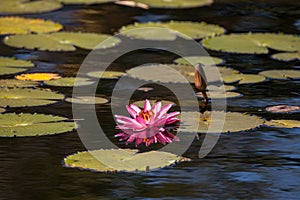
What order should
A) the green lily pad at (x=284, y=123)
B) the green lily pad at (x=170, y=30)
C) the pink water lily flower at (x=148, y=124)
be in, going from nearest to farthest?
the pink water lily flower at (x=148, y=124) → the green lily pad at (x=284, y=123) → the green lily pad at (x=170, y=30)

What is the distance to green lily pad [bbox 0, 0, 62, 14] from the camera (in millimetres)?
4906

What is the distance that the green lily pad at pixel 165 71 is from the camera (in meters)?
3.57

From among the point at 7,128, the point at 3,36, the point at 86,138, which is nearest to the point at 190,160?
the point at 86,138

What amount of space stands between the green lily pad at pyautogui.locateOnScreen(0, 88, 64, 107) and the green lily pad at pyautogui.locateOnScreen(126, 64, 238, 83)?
1.54 feet

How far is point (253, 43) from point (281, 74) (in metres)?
0.59

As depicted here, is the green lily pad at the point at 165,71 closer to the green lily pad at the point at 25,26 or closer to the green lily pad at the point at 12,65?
the green lily pad at the point at 12,65

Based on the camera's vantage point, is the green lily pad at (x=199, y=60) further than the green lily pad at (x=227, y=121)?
Yes

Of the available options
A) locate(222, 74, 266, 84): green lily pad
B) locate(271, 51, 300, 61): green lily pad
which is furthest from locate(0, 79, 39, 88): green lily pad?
locate(271, 51, 300, 61): green lily pad

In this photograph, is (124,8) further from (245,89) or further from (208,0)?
(245,89)

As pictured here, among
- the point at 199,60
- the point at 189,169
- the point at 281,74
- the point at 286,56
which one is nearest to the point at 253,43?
the point at 286,56

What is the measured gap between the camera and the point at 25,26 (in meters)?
4.49

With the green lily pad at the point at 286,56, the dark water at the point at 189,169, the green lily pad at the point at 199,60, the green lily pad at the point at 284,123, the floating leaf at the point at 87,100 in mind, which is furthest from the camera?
the green lily pad at the point at 286,56

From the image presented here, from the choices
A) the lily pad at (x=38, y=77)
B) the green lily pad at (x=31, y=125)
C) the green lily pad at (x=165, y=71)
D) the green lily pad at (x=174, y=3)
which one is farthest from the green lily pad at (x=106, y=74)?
the green lily pad at (x=174, y=3)

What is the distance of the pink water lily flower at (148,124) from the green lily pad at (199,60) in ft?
3.25
